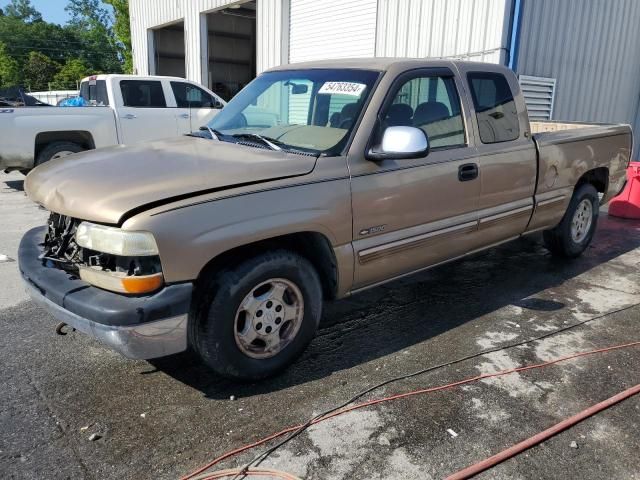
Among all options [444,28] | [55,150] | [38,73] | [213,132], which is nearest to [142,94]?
[55,150]

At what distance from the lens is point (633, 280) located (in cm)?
521

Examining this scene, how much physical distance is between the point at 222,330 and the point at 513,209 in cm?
278

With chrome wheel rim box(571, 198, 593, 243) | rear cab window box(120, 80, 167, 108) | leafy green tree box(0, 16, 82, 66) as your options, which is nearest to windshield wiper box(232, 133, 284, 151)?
chrome wheel rim box(571, 198, 593, 243)

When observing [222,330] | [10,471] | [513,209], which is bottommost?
[10,471]

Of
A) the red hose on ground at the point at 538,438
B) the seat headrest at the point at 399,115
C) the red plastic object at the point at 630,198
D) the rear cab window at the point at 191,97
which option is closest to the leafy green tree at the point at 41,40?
the rear cab window at the point at 191,97

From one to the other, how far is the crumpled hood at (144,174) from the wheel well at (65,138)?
5892 mm

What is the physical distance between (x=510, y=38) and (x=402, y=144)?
674 cm

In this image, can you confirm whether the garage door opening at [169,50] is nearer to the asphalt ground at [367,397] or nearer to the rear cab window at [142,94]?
the rear cab window at [142,94]

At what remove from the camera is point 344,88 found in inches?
Answer: 141

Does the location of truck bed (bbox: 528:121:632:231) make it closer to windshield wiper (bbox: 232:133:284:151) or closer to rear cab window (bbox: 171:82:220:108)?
windshield wiper (bbox: 232:133:284:151)

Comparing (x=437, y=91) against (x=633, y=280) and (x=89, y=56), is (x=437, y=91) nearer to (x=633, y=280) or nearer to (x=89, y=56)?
(x=633, y=280)

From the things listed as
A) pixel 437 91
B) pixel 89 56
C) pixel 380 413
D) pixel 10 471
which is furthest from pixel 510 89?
pixel 89 56

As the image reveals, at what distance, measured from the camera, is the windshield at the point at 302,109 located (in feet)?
11.2

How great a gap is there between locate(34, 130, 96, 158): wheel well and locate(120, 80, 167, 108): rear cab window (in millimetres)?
1071
